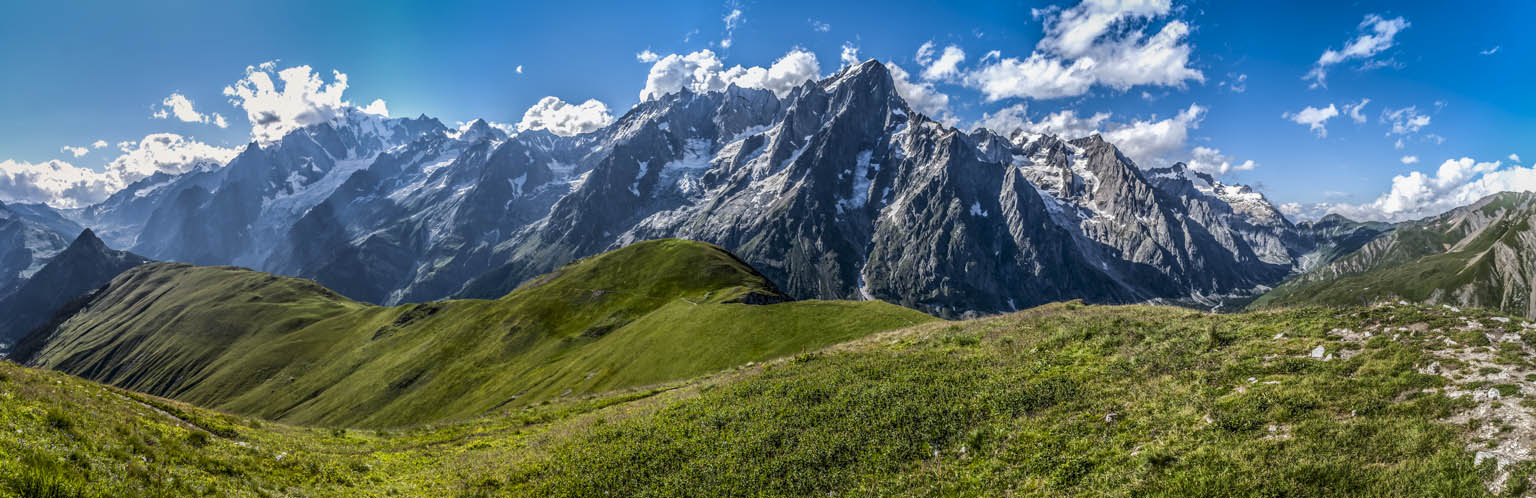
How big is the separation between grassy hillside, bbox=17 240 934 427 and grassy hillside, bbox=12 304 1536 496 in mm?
29719

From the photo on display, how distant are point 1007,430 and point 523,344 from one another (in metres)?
104

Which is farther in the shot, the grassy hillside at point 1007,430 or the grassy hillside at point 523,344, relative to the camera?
the grassy hillside at point 523,344

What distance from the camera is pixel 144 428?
1855 centimetres

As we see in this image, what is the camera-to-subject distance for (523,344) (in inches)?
4193

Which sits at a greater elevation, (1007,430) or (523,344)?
(523,344)

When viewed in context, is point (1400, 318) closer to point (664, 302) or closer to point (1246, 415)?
point (1246, 415)

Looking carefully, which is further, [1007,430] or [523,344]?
[523,344]

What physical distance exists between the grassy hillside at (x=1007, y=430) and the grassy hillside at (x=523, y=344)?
97.5 feet

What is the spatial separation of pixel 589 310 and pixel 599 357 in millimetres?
41366

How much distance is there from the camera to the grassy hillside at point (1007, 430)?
13.5 m

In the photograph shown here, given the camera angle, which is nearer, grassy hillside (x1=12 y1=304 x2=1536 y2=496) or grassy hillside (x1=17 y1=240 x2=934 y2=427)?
grassy hillside (x1=12 y1=304 x2=1536 y2=496)

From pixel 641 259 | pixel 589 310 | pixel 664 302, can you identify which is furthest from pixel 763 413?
pixel 641 259

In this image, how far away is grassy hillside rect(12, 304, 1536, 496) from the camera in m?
13.5

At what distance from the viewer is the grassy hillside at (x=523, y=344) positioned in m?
64.6
